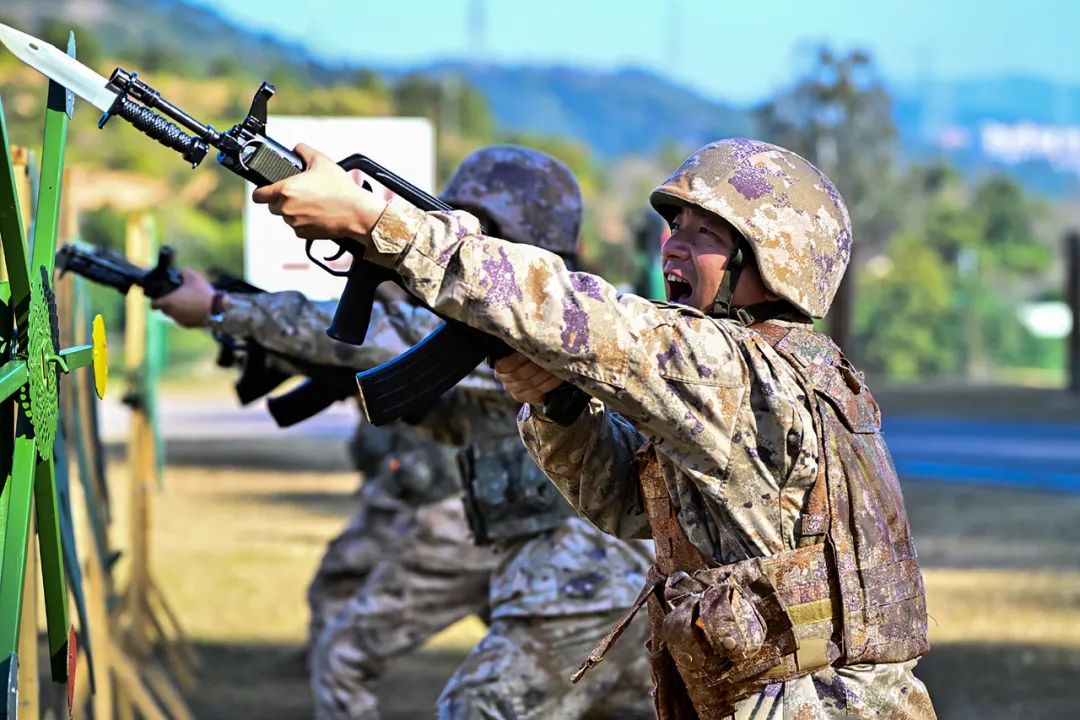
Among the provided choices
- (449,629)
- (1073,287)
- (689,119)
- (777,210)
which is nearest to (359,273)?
(777,210)

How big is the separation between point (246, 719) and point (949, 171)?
56.2 meters

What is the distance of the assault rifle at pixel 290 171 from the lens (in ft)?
10.1

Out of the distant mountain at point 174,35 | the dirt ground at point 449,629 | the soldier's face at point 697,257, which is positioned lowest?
the dirt ground at point 449,629

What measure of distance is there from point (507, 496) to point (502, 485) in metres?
0.04

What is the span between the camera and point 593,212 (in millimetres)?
55094

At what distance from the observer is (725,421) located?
317cm

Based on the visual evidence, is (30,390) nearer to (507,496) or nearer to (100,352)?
(100,352)

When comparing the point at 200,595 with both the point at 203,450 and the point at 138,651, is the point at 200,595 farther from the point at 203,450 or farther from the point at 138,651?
the point at 203,450

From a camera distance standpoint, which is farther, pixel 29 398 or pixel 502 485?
pixel 502 485

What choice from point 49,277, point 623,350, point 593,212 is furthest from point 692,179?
point 593,212

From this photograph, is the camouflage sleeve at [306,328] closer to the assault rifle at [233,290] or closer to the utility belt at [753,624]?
the assault rifle at [233,290]

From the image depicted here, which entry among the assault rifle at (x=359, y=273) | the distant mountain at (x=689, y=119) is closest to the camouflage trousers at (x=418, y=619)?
the assault rifle at (x=359, y=273)

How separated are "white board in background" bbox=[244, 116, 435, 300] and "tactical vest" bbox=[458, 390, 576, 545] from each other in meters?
1.12

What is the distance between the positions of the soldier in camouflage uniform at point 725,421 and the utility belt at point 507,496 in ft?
4.85
